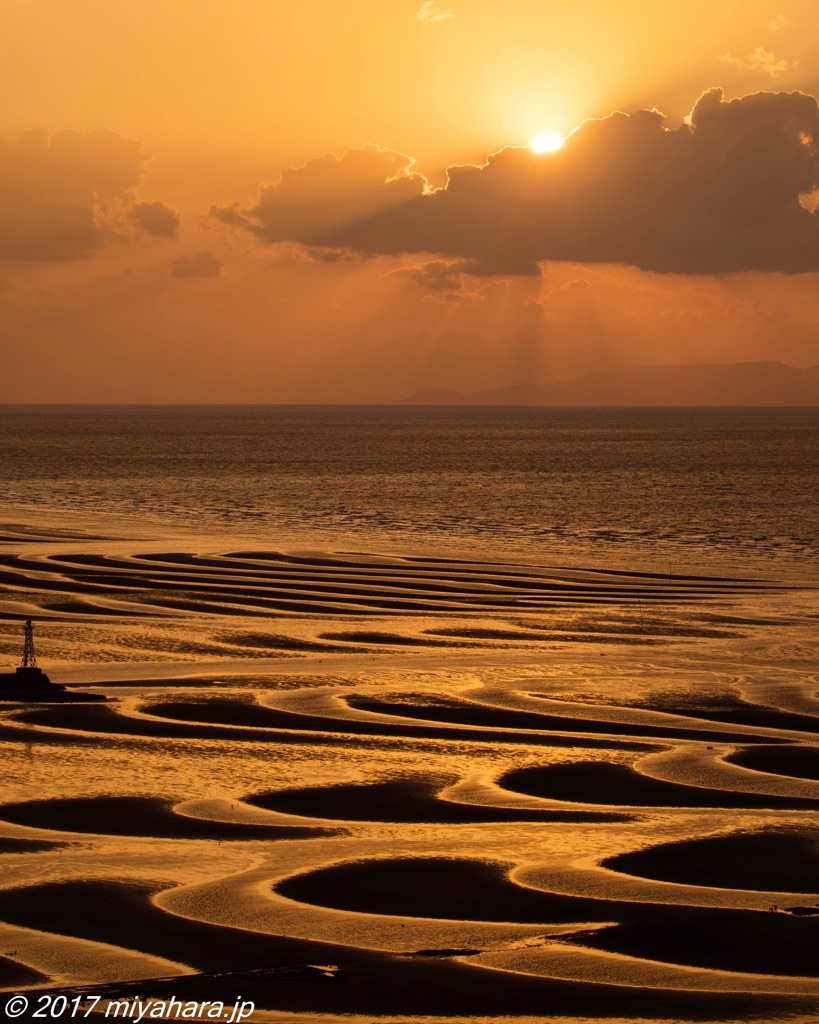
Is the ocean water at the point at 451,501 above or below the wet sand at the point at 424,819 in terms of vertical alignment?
above

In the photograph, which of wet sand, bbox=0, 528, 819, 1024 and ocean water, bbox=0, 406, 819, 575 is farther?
ocean water, bbox=0, 406, 819, 575

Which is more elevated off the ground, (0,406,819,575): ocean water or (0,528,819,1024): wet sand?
(0,406,819,575): ocean water

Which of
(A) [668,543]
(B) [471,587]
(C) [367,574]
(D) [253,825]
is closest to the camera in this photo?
(D) [253,825]

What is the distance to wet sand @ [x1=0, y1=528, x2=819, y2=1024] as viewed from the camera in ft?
33.3

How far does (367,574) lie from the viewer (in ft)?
134

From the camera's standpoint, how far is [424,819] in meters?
14.5

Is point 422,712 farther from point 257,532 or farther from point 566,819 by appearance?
point 257,532

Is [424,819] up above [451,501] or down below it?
below

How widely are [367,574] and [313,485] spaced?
56.9 m

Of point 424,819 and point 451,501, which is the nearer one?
point 424,819

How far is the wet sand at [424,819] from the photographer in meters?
10.2

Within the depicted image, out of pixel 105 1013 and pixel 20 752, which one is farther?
pixel 20 752

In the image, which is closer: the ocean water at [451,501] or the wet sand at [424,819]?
the wet sand at [424,819]

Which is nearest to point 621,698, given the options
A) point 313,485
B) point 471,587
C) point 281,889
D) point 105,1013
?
point 281,889
